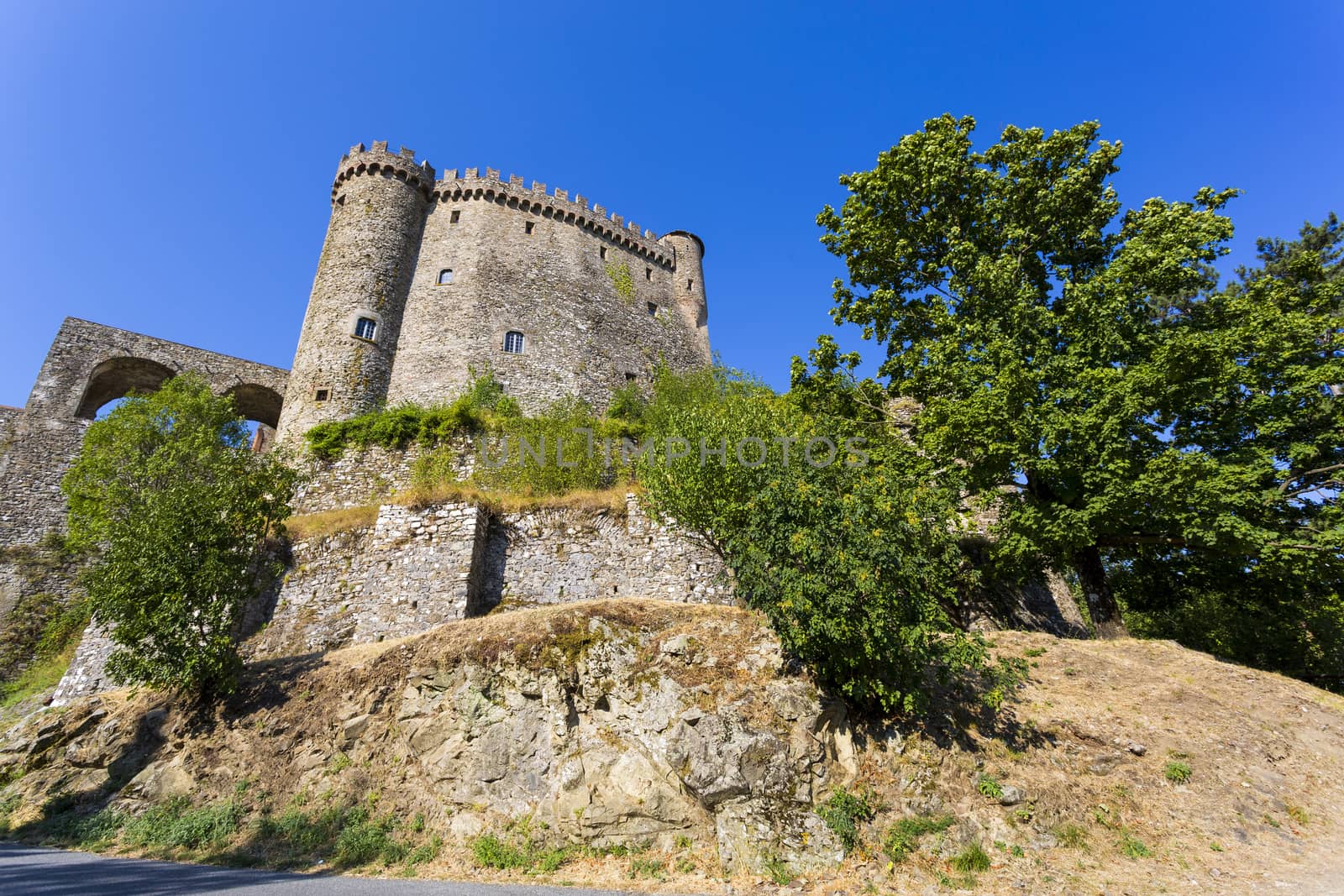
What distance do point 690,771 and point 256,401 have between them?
96.5 feet

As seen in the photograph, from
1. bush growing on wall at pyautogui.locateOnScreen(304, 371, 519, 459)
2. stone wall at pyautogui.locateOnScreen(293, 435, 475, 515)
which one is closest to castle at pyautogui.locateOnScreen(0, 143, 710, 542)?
bush growing on wall at pyautogui.locateOnScreen(304, 371, 519, 459)

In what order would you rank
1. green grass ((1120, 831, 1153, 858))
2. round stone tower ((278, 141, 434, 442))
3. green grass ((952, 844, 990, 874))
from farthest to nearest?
round stone tower ((278, 141, 434, 442)) < green grass ((952, 844, 990, 874)) < green grass ((1120, 831, 1153, 858))

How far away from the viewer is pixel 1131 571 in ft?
52.5

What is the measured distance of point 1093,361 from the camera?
12.6m

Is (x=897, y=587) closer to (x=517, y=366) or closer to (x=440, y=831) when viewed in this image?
(x=440, y=831)

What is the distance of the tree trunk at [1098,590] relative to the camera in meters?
12.9

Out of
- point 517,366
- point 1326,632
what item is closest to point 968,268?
point 1326,632

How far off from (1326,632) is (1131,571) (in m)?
5.66

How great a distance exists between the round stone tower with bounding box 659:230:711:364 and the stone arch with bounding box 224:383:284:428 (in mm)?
21173

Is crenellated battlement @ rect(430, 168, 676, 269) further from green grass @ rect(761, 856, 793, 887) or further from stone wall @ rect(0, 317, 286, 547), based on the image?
green grass @ rect(761, 856, 793, 887)

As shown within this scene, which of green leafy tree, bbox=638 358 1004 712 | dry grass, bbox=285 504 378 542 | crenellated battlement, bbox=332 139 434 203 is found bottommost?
green leafy tree, bbox=638 358 1004 712

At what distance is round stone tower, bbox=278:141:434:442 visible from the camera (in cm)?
2488

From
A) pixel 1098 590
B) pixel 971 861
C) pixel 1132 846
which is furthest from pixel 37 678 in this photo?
pixel 1098 590

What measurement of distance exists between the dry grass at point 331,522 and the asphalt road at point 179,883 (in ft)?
29.9
